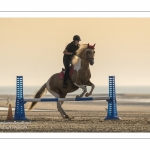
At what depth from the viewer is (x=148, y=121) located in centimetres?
1652

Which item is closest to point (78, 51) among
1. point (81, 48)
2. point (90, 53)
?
point (81, 48)

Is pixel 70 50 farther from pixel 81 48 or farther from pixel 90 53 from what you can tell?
pixel 90 53

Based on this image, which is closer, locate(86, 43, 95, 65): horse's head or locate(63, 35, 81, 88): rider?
locate(86, 43, 95, 65): horse's head

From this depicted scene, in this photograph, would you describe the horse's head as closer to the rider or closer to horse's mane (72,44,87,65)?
horse's mane (72,44,87,65)

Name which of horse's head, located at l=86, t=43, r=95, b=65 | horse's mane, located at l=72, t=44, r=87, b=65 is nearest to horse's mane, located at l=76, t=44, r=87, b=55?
horse's mane, located at l=72, t=44, r=87, b=65

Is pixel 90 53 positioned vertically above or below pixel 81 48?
below

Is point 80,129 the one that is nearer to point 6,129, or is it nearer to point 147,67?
point 6,129

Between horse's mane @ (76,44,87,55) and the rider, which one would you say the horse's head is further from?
the rider

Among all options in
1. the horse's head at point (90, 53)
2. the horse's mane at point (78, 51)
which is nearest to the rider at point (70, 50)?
the horse's mane at point (78, 51)

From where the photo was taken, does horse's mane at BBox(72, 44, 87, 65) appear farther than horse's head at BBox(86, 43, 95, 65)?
Yes

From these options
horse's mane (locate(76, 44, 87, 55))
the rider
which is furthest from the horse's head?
the rider

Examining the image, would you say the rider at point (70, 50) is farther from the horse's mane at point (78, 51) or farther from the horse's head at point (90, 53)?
the horse's head at point (90, 53)

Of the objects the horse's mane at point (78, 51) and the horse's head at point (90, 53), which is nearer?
the horse's head at point (90, 53)
